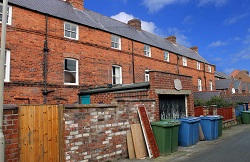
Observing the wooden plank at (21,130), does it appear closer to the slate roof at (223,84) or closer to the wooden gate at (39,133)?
the wooden gate at (39,133)

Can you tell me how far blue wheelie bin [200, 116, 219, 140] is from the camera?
11427mm

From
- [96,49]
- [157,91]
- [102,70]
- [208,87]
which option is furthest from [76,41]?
[208,87]

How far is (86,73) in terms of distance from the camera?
15.9m

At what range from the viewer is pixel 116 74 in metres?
18.9

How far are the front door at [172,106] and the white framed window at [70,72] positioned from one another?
7.06 meters

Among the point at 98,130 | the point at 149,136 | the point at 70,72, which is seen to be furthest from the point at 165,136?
the point at 70,72

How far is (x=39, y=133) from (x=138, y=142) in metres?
3.78

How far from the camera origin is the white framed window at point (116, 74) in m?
18.6

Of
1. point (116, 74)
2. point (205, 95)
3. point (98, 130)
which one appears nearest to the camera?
point (98, 130)

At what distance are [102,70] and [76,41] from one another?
10.2ft

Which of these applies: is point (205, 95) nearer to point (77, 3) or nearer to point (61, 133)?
point (77, 3)

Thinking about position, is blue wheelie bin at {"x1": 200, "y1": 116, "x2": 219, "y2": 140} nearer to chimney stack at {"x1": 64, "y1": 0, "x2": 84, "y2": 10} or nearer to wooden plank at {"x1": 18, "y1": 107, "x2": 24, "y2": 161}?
wooden plank at {"x1": 18, "y1": 107, "x2": 24, "y2": 161}

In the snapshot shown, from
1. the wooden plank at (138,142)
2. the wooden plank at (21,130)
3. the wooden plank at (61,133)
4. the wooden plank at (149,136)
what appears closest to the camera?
the wooden plank at (21,130)

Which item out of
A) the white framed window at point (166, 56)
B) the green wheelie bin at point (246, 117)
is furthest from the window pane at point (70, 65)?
the green wheelie bin at point (246, 117)
